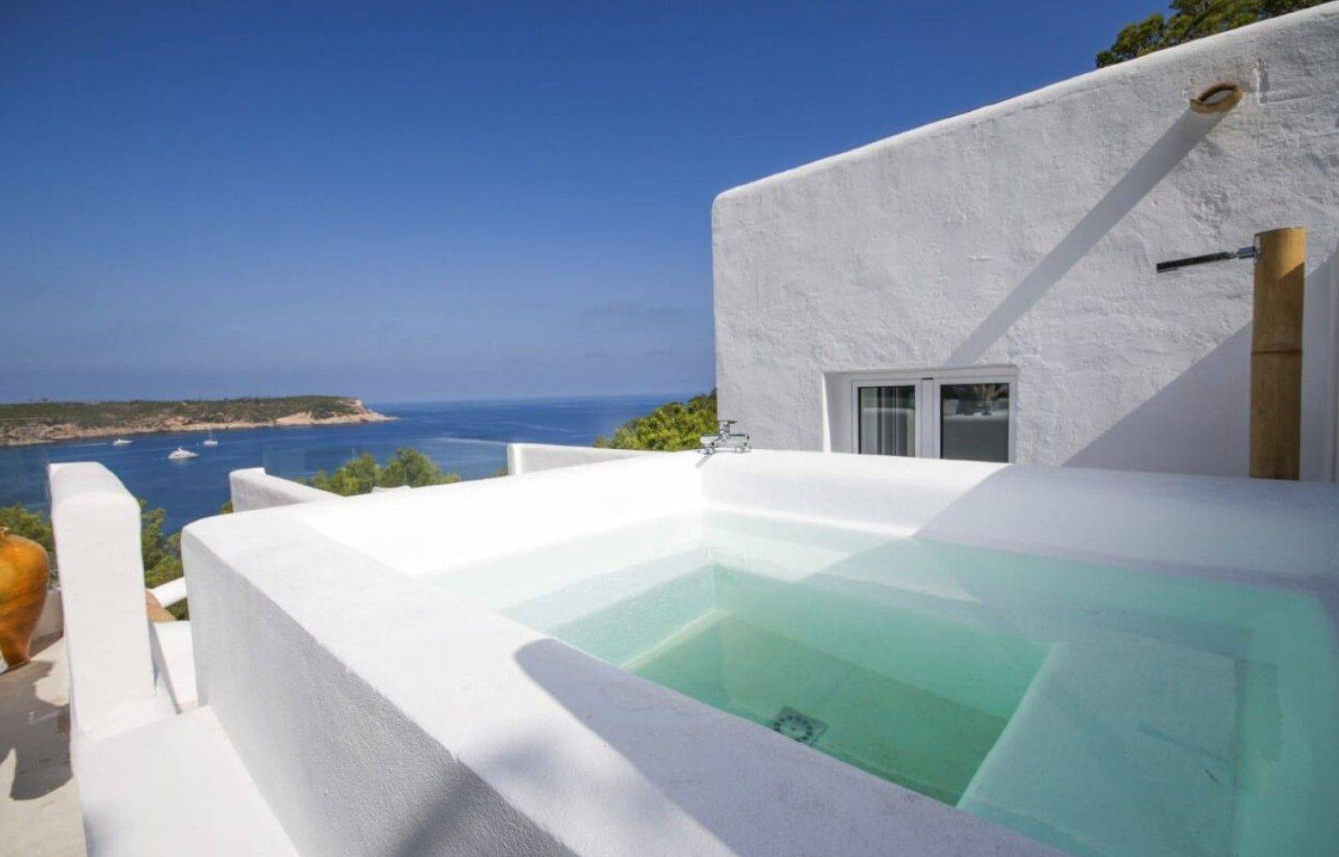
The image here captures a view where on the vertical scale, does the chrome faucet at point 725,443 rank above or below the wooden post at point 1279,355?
below

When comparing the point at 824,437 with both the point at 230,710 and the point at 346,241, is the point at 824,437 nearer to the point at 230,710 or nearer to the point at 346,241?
the point at 230,710

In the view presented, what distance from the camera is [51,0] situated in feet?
28.7

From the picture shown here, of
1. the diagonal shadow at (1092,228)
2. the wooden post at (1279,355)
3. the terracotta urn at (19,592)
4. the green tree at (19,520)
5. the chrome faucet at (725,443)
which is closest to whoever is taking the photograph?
the wooden post at (1279,355)

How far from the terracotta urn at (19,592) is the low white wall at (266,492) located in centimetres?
107

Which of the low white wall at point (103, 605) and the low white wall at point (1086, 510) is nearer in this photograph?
the low white wall at point (103, 605)

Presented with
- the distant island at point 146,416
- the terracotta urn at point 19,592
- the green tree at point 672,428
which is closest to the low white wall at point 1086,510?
the green tree at point 672,428

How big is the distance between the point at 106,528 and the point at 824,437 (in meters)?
4.39

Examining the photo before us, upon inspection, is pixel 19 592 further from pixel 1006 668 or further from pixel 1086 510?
pixel 1086 510

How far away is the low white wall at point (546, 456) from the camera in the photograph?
18.5 ft

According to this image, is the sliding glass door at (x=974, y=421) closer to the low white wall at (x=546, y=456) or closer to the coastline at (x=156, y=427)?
the low white wall at (x=546, y=456)

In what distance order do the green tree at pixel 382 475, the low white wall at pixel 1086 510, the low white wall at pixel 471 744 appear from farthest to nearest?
1. the green tree at pixel 382 475
2. the low white wall at pixel 1086 510
3. the low white wall at pixel 471 744

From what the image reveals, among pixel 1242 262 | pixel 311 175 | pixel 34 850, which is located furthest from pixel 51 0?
pixel 1242 262

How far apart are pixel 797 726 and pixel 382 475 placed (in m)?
7.31

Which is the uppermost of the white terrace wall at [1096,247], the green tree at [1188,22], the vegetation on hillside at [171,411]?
the green tree at [1188,22]
